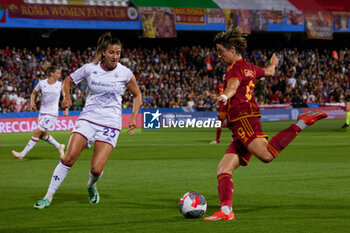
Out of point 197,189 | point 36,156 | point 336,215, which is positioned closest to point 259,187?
point 197,189

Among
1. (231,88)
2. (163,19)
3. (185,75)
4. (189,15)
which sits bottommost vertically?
(185,75)

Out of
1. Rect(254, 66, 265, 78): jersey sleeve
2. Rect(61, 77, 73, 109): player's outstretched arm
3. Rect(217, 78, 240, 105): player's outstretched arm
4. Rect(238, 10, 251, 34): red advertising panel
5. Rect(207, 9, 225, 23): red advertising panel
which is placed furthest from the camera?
Rect(238, 10, 251, 34): red advertising panel

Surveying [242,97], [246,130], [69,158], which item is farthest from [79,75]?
[246,130]

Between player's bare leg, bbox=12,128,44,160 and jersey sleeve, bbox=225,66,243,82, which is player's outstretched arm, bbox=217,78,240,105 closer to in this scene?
jersey sleeve, bbox=225,66,243,82

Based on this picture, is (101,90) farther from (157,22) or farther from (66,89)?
(157,22)

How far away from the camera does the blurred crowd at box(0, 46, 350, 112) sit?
3472cm

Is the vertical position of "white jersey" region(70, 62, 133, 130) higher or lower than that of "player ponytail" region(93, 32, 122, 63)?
lower

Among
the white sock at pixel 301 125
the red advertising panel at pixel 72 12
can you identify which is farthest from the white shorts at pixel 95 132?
the red advertising panel at pixel 72 12

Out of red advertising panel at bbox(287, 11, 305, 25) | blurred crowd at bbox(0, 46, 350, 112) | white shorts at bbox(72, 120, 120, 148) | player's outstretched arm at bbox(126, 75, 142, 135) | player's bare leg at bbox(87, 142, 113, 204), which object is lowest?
blurred crowd at bbox(0, 46, 350, 112)

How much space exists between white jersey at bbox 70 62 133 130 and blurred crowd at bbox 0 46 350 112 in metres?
23.6

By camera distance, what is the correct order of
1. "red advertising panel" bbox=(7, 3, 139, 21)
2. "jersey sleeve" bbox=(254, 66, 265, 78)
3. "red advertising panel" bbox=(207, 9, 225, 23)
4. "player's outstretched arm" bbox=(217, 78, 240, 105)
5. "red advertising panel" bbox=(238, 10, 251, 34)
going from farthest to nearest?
"red advertising panel" bbox=(238, 10, 251, 34), "red advertising panel" bbox=(207, 9, 225, 23), "red advertising panel" bbox=(7, 3, 139, 21), "jersey sleeve" bbox=(254, 66, 265, 78), "player's outstretched arm" bbox=(217, 78, 240, 105)

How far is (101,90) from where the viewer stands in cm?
855

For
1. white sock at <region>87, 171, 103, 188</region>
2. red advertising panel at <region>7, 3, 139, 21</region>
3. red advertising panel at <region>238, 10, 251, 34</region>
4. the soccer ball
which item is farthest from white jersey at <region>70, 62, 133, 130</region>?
red advertising panel at <region>238, 10, 251, 34</region>

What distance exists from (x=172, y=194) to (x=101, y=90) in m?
2.32
